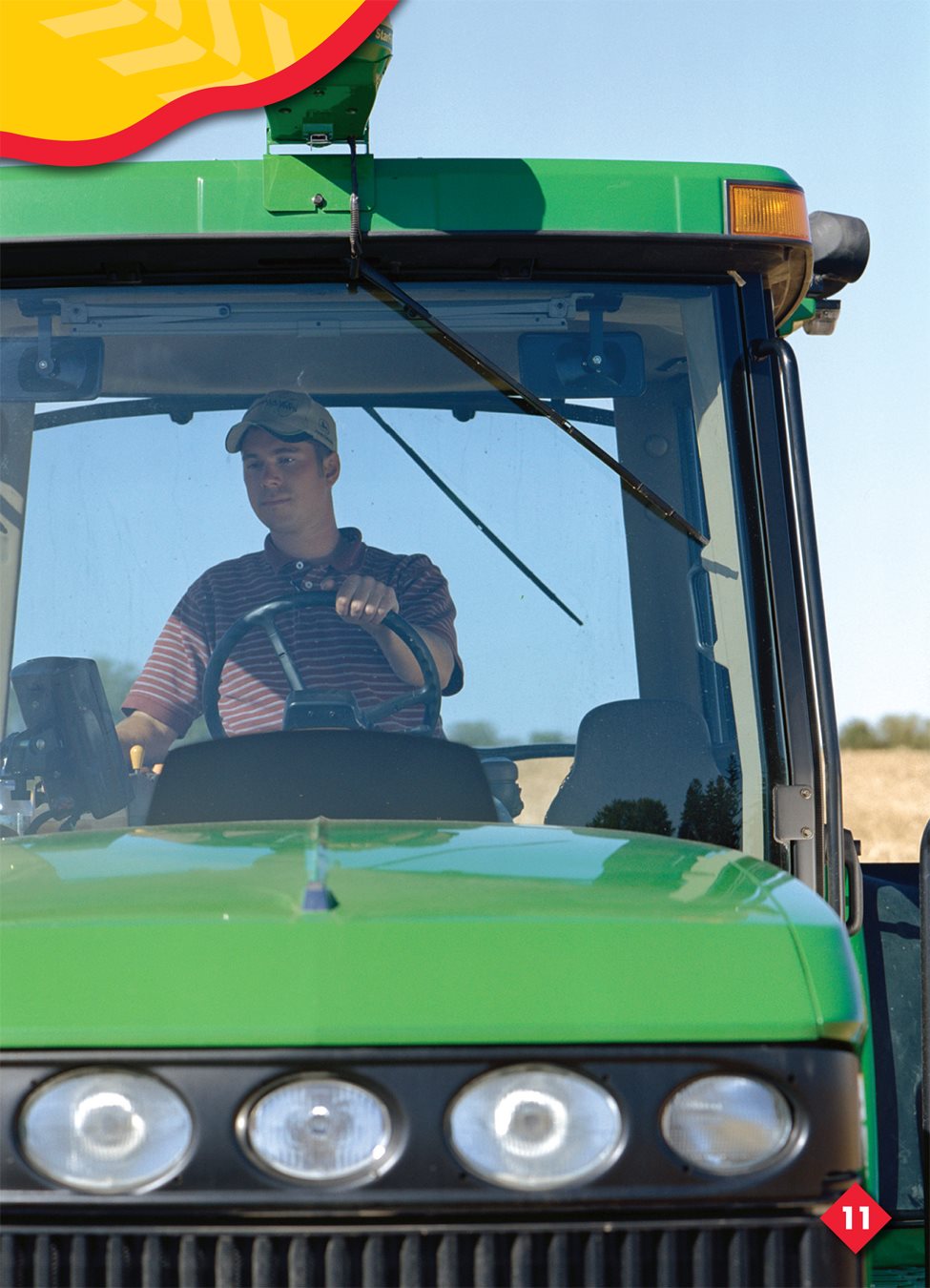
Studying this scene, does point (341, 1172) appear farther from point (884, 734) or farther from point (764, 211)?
point (884, 734)

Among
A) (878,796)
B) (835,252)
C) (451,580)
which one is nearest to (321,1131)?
(451,580)

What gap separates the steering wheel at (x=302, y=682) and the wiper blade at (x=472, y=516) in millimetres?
202

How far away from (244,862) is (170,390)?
3.71 feet

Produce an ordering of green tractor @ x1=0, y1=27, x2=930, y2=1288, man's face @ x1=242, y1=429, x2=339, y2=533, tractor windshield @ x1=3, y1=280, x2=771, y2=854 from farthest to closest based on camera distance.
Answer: man's face @ x1=242, y1=429, x2=339, y2=533 → tractor windshield @ x1=3, y1=280, x2=771, y2=854 → green tractor @ x1=0, y1=27, x2=930, y2=1288

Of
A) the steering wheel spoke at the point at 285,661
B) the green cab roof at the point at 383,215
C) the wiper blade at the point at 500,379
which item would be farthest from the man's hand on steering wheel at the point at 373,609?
the green cab roof at the point at 383,215

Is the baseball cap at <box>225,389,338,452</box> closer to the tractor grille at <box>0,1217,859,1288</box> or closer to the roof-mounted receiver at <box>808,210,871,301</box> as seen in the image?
the roof-mounted receiver at <box>808,210,871,301</box>

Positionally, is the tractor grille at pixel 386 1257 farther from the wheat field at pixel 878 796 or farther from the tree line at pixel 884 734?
the tree line at pixel 884 734

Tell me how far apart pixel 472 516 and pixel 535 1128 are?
135 cm

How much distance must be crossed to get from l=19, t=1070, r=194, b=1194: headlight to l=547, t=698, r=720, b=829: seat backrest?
1.09m

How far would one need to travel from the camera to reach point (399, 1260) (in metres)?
1.73

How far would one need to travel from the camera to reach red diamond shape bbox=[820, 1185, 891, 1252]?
70.2 inches

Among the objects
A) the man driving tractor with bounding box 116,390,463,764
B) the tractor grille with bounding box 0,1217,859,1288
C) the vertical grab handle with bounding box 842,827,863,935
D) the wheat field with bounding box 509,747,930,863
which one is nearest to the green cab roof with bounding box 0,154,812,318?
the man driving tractor with bounding box 116,390,463,764

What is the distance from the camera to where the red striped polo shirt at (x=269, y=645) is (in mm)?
2805

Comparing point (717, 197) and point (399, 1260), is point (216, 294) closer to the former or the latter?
point (717, 197)
